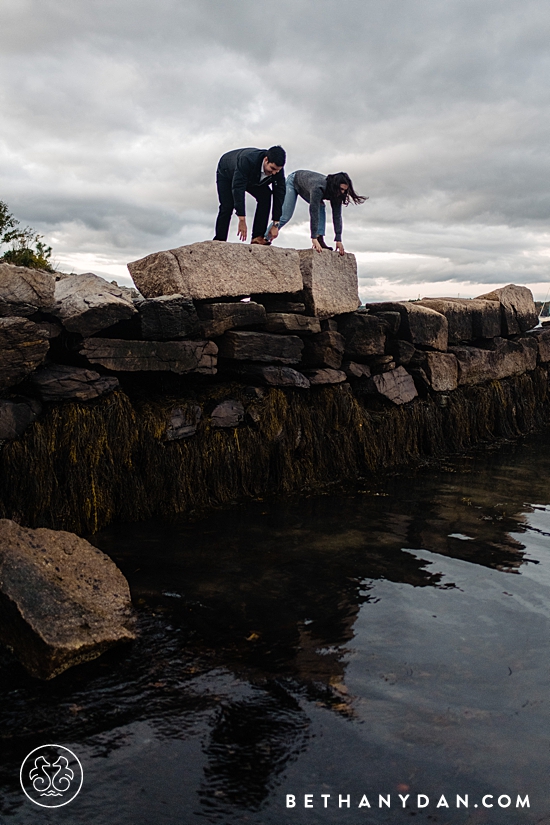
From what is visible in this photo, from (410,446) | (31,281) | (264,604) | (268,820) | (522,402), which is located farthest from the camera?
(522,402)

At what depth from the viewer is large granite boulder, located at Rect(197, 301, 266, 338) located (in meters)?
7.36

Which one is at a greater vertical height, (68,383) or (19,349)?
(19,349)

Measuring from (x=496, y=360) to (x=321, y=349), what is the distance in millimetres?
4682

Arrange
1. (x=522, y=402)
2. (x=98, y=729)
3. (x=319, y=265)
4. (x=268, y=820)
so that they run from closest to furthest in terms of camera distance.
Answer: (x=268, y=820)
(x=98, y=729)
(x=319, y=265)
(x=522, y=402)

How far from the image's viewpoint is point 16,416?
6023 millimetres

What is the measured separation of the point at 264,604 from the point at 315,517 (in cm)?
232

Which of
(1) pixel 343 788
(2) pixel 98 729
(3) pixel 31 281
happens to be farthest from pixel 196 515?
(1) pixel 343 788

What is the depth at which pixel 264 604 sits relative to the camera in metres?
4.58

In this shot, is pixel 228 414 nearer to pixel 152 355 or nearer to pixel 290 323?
pixel 152 355

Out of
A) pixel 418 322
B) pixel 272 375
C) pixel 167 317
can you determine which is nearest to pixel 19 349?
pixel 167 317

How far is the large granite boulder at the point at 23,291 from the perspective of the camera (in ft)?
19.0

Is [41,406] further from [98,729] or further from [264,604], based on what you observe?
[98,729]

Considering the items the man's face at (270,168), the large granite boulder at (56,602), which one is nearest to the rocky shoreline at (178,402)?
the large granite boulder at (56,602)

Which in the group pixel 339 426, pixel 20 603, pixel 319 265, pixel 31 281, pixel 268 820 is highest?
pixel 319 265
